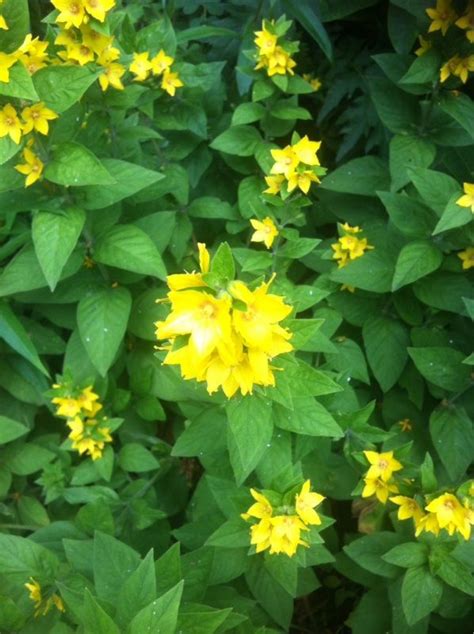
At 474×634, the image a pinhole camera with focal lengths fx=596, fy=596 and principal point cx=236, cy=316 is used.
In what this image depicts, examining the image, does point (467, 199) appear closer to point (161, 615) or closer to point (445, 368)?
point (445, 368)

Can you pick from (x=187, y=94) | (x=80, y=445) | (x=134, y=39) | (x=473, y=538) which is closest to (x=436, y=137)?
(x=187, y=94)

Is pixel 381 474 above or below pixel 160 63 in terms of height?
below

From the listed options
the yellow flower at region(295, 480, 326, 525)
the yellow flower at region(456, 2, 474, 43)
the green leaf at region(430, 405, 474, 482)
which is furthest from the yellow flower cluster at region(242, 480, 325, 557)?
the yellow flower at region(456, 2, 474, 43)

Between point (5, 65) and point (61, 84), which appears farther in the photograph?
point (61, 84)

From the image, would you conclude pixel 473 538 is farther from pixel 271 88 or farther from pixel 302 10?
pixel 302 10

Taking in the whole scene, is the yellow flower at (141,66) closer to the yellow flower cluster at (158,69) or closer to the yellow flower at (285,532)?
the yellow flower cluster at (158,69)

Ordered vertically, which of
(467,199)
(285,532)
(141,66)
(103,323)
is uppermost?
(141,66)

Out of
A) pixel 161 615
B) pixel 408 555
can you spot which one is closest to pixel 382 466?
pixel 408 555
